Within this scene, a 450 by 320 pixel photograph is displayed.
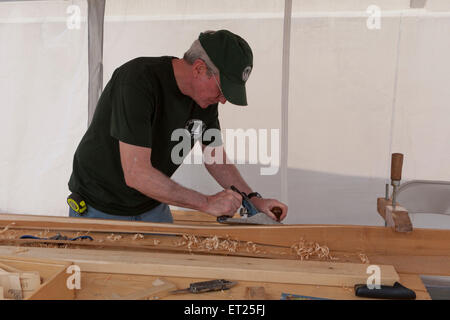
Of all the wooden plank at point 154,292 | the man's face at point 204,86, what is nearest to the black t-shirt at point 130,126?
the man's face at point 204,86

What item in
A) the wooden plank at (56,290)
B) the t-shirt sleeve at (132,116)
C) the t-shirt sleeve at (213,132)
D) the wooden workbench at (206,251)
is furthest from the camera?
the t-shirt sleeve at (213,132)

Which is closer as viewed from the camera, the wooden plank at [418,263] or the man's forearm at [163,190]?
the wooden plank at [418,263]

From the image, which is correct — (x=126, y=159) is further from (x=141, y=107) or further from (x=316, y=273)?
(x=316, y=273)

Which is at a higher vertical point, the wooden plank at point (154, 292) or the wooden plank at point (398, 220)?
the wooden plank at point (398, 220)

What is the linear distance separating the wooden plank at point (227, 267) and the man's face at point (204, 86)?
86 centimetres

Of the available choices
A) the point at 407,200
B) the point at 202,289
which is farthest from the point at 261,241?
the point at 407,200

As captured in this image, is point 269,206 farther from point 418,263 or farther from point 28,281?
point 28,281

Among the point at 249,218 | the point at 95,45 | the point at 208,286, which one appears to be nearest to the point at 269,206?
the point at 249,218

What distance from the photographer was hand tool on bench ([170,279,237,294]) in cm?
127

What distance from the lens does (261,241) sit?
5.81 ft

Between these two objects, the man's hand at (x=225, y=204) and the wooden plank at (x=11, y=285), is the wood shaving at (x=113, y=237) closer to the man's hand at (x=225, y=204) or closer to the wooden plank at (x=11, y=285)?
the man's hand at (x=225, y=204)

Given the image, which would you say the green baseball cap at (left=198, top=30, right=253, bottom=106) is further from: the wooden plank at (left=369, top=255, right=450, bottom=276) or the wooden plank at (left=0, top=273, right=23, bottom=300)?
the wooden plank at (left=0, top=273, right=23, bottom=300)

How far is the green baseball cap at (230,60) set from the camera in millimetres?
Answer: 1891

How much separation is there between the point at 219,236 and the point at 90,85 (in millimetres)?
2286
